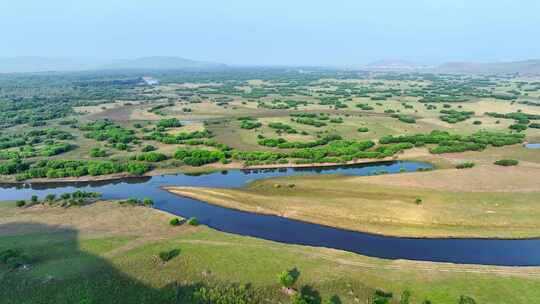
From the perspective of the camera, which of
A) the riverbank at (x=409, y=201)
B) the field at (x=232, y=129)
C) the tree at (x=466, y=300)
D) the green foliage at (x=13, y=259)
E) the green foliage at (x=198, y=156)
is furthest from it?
the field at (x=232, y=129)

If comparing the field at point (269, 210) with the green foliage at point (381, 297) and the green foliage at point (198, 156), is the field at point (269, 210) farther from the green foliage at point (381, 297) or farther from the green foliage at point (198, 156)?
the green foliage at point (198, 156)

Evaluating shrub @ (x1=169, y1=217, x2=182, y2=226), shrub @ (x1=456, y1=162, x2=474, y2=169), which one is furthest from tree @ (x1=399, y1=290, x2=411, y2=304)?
shrub @ (x1=456, y1=162, x2=474, y2=169)

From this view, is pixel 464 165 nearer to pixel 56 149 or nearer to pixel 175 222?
pixel 175 222

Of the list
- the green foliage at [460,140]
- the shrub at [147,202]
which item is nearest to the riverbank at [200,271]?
the shrub at [147,202]

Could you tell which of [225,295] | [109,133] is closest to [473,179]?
[225,295]

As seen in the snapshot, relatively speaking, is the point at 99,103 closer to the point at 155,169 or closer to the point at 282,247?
the point at 155,169

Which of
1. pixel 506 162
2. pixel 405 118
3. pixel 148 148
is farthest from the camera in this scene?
pixel 405 118

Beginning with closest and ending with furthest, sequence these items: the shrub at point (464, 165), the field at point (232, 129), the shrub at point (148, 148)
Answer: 1. the shrub at point (464, 165)
2. the field at point (232, 129)
3. the shrub at point (148, 148)
